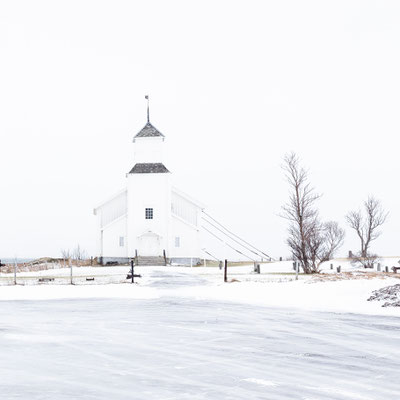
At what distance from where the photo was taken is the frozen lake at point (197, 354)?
8.22m

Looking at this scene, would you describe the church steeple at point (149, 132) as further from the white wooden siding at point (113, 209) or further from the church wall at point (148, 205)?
the white wooden siding at point (113, 209)

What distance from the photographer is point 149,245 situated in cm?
5244

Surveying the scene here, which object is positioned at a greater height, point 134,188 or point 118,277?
point 134,188

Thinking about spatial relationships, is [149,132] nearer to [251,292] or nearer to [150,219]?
[150,219]

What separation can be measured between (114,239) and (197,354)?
43.5 m

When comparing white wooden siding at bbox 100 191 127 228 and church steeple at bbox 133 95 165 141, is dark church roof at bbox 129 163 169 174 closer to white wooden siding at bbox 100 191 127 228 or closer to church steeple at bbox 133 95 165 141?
white wooden siding at bbox 100 191 127 228

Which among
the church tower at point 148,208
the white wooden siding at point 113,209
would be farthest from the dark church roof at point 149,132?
the white wooden siding at point 113,209

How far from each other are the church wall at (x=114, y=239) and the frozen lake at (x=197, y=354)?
33949 mm

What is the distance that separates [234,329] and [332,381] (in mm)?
6352

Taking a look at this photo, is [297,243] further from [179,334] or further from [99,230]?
[179,334]

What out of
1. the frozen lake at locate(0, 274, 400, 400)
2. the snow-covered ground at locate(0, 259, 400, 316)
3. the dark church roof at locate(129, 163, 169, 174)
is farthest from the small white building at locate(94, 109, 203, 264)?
the frozen lake at locate(0, 274, 400, 400)

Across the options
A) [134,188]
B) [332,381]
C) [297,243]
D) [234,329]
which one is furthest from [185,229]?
[332,381]

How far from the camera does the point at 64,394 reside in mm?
7895

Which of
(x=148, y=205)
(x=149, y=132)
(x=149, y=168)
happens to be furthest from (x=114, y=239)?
(x=149, y=132)
